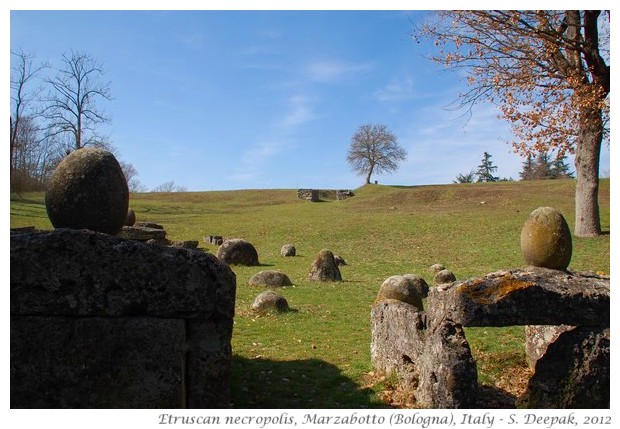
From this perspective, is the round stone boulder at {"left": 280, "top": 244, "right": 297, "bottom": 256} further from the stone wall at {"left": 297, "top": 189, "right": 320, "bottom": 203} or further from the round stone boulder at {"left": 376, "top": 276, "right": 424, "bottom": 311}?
the stone wall at {"left": 297, "top": 189, "right": 320, "bottom": 203}

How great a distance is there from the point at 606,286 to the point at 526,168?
98144 millimetres

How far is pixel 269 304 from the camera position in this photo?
42.7 ft

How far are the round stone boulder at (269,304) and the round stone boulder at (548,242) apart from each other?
7.03 m

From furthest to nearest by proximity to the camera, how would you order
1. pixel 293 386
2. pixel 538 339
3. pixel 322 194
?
pixel 322 194 < pixel 538 339 < pixel 293 386

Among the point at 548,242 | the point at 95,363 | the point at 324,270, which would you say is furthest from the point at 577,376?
the point at 324,270

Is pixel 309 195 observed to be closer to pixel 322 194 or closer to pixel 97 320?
pixel 322 194

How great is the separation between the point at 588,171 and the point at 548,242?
19539mm

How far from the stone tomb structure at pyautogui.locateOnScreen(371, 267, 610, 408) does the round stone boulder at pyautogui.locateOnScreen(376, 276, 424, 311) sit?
541 cm

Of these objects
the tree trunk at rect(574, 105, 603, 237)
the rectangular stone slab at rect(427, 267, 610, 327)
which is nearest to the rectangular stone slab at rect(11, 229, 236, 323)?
the rectangular stone slab at rect(427, 267, 610, 327)

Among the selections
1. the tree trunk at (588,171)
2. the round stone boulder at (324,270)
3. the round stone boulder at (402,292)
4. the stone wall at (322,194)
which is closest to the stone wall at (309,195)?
the stone wall at (322,194)

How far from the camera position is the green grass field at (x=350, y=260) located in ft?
26.3

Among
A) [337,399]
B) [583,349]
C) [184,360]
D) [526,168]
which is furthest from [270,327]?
[526,168]

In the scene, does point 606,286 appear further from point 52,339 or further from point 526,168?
point 526,168

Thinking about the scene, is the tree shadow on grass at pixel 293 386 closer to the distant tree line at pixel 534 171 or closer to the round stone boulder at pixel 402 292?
the round stone boulder at pixel 402 292
